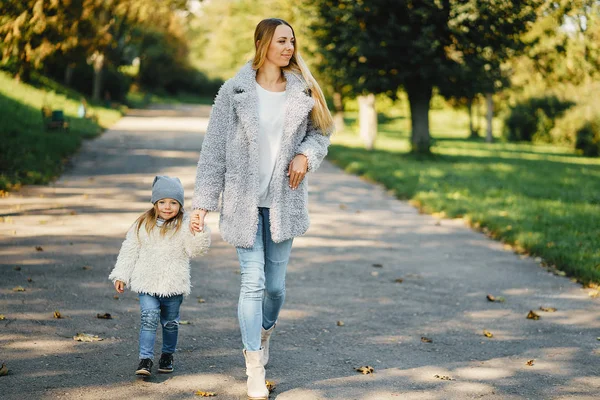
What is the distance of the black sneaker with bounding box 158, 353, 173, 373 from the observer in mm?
4566

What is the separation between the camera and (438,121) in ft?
227

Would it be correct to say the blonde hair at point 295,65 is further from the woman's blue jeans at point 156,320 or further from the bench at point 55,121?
the bench at point 55,121

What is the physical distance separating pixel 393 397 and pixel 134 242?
1737 millimetres

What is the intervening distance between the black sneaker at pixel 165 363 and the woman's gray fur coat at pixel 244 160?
86cm

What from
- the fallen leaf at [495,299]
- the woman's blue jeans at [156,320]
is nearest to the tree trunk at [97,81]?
the fallen leaf at [495,299]

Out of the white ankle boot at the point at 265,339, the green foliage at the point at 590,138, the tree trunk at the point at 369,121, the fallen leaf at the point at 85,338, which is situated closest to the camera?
the white ankle boot at the point at 265,339

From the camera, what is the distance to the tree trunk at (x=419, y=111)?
21.8m

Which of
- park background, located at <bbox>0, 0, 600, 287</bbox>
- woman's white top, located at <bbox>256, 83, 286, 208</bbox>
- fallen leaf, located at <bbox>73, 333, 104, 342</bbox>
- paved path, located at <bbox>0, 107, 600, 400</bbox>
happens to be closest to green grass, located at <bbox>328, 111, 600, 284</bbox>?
park background, located at <bbox>0, 0, 600, 287</bbox>

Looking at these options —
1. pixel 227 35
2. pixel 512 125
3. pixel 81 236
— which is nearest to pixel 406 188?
pixel 81 236

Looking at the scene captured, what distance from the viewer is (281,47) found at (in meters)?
4.32

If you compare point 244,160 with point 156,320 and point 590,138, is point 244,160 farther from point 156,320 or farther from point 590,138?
point 590,138

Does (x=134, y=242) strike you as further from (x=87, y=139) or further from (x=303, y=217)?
(x=87, y=139)

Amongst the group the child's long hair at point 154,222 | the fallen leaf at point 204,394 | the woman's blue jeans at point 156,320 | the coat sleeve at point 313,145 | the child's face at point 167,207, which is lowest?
the fallen leaf at point 204,394

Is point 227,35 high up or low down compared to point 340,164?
up
